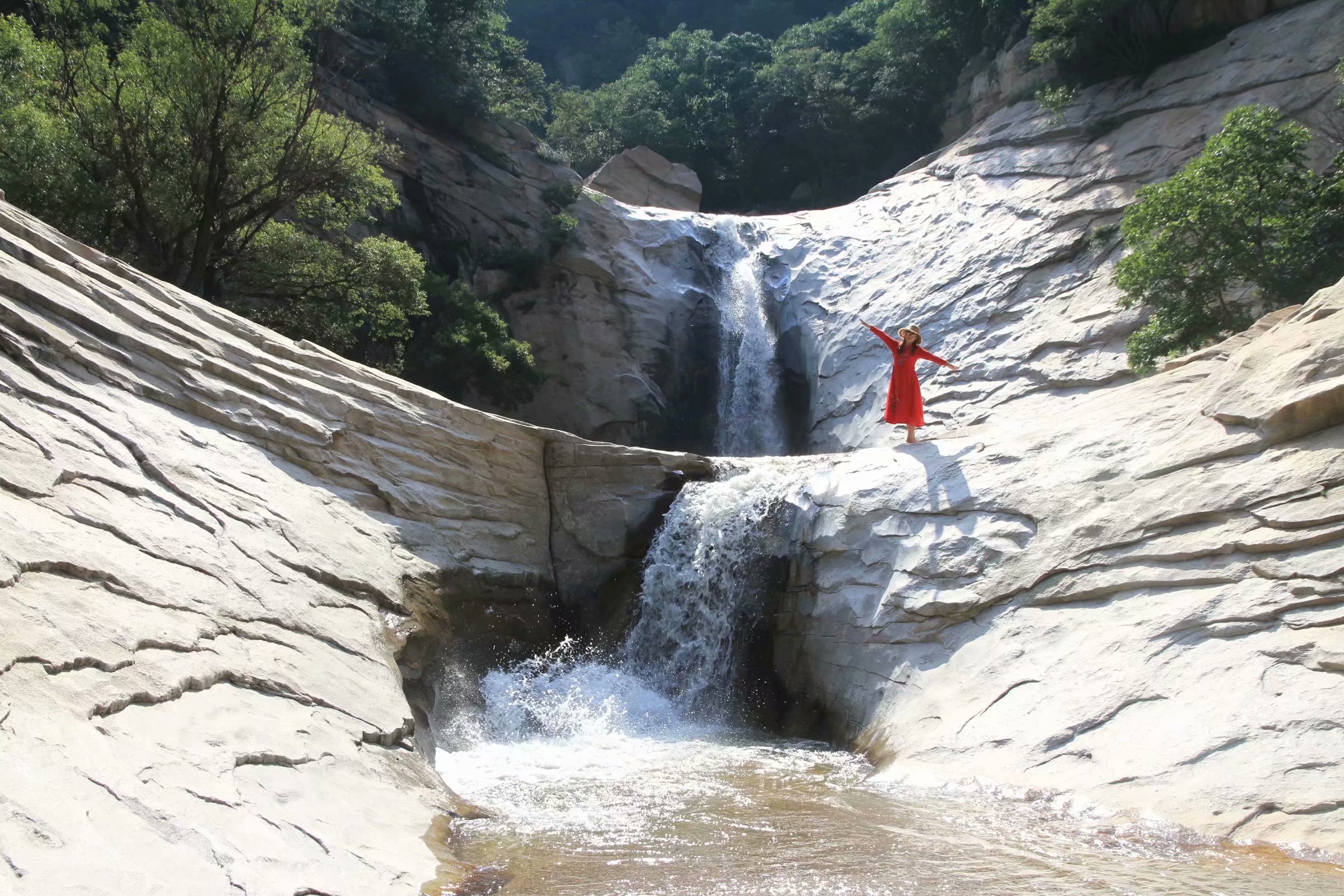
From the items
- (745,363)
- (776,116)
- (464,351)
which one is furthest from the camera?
(776,116)

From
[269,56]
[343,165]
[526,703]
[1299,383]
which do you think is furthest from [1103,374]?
[269,56]

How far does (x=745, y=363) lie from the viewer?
21.4 meters

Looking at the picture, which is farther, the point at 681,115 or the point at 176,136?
the point at 681,115

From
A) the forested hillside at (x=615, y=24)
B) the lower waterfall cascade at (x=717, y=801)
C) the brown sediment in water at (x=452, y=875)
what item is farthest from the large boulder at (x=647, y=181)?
the brown sediment in water at (x=452, y=875)

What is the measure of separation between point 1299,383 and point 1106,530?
172cm

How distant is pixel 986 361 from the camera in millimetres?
16969

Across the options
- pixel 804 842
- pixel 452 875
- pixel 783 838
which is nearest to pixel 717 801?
pixel 783 838

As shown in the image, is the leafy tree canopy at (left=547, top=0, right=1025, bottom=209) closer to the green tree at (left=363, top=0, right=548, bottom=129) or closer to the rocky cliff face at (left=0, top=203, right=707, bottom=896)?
the green tree at (left=363, top=0, right=548, bottom=129)

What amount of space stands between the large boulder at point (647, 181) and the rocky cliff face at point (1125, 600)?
18.3m

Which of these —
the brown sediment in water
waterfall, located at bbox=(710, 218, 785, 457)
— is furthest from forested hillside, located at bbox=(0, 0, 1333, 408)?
the brown sediment in water

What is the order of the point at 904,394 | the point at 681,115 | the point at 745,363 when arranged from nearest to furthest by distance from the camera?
the point at 904,394, the point at 745,363, the point at 681,115

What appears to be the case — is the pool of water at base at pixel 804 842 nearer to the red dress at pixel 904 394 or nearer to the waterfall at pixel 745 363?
the red dress at pixel 904 394

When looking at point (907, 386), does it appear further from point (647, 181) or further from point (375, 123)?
point (647, 181)

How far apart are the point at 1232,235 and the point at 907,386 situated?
4955 mm
